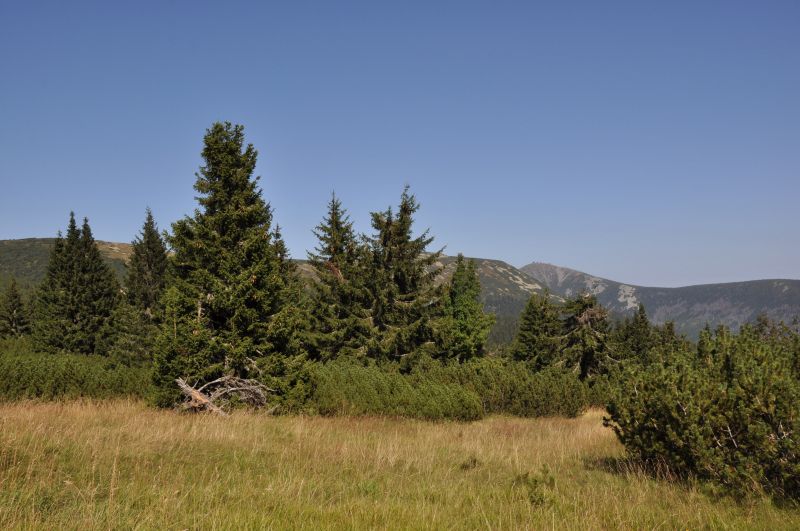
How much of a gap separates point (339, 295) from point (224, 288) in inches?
588

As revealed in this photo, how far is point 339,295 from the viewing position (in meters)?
29.5

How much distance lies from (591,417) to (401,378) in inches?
348

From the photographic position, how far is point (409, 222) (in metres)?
→ 30.4

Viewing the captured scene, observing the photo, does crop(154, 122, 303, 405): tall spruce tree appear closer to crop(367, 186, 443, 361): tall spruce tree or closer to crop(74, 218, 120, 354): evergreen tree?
crop(367, 186, 443, 361): tall spruce tree

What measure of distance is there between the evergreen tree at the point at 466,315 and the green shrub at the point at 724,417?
28.5 metres

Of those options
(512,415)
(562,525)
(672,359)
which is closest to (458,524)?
(562,525)

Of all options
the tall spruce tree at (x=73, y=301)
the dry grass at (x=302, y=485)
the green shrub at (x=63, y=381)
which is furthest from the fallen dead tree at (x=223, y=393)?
the tall spruce tree at (x=73, y=301)

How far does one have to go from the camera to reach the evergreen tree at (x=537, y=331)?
3919 cm

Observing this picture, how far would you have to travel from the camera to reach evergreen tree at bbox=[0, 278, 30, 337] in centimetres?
5359

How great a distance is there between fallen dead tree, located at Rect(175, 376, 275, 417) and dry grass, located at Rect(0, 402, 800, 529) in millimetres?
2955

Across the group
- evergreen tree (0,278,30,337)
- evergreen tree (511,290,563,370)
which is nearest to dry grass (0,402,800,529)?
evergreen tree (511,290,563,370)

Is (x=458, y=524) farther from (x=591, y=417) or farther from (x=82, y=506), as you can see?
(x=591, y=417)

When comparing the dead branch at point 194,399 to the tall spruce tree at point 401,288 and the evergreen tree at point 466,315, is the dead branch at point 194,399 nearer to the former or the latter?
the tall spruce tree at point 401,288

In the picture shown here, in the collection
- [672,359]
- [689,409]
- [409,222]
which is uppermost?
[409,222]
